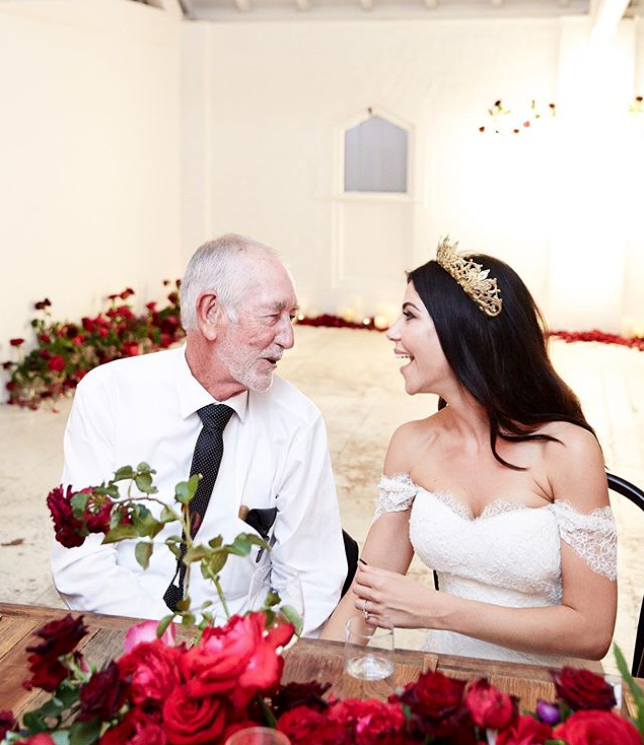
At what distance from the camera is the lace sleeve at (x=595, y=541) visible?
2307mm

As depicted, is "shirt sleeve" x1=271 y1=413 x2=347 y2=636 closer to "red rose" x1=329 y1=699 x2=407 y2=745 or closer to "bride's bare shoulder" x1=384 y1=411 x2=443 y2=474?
"bride's bare shoulder" x1=384 y1=411 x2=443 y2=474

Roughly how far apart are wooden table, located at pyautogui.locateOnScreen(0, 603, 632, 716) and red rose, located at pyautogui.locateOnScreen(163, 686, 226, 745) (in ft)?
1.77

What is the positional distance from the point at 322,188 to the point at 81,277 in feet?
9.72

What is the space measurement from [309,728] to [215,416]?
1577mm

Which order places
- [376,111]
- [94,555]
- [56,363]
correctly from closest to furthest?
[94,555] → [56,363] → [376,111]

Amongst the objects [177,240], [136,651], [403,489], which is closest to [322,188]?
[177,240]

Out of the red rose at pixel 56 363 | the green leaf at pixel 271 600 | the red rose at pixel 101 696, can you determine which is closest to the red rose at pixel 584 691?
the green leaf at pixel 271 600

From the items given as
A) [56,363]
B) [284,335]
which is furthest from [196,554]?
[56,363]

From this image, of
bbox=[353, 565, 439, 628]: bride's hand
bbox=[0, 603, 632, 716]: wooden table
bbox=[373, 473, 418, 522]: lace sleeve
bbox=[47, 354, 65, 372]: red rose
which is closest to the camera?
bbox=[0, 603, 632, 716]: wooden table

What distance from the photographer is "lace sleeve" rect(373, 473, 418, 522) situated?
8.50 feet

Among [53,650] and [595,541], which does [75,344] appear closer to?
[595,541]

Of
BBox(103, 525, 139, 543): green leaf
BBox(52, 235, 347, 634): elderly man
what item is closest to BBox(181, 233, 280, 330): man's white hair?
BBox(52, 235, 347, 634): elderly man

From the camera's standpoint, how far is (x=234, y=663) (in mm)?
1116

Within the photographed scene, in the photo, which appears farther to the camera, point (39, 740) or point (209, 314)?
point (209, 314)
